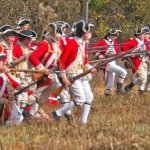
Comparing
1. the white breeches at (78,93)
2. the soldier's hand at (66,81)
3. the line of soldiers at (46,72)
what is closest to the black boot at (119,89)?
the line of soldiers at (46,72)

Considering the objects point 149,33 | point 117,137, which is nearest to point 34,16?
point 149,33

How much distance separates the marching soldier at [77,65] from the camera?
10531 millimetres

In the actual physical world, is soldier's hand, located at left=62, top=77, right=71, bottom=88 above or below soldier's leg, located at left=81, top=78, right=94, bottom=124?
above

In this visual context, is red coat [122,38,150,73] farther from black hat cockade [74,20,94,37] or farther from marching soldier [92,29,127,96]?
black hat cockade [74,20,94,37]

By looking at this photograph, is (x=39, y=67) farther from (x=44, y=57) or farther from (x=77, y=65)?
(x=77, y=65)

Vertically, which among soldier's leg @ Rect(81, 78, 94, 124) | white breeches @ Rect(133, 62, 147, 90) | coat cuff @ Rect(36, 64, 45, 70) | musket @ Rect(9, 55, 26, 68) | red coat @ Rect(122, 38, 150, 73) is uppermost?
coat cuff @ Rect(36, 64, 45, 70)

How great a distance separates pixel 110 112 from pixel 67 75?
2.14m

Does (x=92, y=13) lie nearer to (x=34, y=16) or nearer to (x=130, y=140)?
(x=34, y=16)

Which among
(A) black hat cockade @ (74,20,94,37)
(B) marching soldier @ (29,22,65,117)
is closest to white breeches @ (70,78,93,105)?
(B) marching soldier @ (29,22,65,117)

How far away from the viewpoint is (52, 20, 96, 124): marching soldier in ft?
34.6

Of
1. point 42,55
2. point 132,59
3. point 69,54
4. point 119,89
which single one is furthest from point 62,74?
point 119,89

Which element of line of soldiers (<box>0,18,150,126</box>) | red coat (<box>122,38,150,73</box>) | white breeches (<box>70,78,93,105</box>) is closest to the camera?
line of soldiers (<box>0,18,150,126</box>)

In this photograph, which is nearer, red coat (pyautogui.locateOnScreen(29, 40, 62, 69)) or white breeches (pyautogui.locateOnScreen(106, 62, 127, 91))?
red coat (pyautogui.locateOnScreen(29, 40, 62, 69))

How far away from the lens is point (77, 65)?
35.4ft
